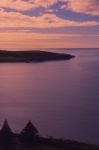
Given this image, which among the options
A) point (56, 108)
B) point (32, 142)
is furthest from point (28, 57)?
point (32, 142)

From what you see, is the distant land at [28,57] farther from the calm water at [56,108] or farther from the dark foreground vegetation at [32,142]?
the dark foreground vegetation at [32,142]

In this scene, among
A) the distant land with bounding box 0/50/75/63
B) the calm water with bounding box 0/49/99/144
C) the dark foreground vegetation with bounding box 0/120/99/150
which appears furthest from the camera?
the distant land with bounding box 0/50/75/63

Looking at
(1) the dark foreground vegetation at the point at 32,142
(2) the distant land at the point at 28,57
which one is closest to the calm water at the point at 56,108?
(1) the dark foreground vegetation at the point at 32,142

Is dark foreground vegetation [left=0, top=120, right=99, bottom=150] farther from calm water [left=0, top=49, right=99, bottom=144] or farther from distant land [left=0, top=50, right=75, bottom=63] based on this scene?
distant land [left=0, top=50, right=75, bottom=63]

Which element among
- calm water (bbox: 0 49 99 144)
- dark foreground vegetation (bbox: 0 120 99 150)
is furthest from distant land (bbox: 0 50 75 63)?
dark foreground vegetation (bbox: 0 120 99 150)

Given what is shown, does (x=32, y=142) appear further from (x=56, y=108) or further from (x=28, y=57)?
(x=28, y=57)

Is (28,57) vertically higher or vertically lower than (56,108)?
higher

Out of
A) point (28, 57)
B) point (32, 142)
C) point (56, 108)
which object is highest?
point (28, 57)

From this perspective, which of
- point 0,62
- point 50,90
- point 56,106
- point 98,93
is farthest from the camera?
point 0,62

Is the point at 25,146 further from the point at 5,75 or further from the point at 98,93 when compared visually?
the point at 5,75

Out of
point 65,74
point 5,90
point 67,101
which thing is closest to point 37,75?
point 65,74

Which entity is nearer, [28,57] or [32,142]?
[32,142]
